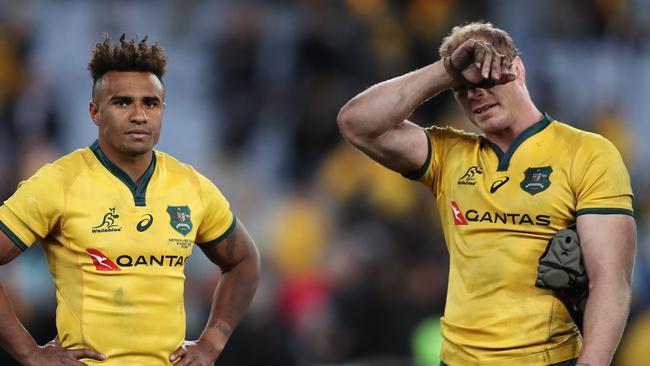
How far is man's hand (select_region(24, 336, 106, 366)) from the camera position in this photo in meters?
4.77

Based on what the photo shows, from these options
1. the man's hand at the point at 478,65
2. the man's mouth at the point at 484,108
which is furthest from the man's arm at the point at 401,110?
the man's mouth at the point at 484,108

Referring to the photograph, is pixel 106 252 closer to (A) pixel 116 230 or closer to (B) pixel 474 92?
(A) pixel 116 230

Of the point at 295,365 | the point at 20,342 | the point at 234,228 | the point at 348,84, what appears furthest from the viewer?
the point at 348,84

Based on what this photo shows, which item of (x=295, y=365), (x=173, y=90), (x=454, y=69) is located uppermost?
(x=454, y=69)

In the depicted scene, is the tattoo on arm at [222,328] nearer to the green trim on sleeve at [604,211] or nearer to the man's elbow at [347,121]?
the man's elbow at [347,121]

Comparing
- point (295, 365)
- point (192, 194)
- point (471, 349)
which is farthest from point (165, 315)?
point (295, 365)

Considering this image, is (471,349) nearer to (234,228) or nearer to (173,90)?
(234,228)

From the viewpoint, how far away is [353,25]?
41.7 ft

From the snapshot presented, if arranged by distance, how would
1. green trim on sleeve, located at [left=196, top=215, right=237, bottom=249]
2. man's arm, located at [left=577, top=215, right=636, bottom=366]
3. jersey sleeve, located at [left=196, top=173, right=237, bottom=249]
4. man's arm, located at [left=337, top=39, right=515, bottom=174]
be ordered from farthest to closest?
green trim on sleeve, located at [left=196, top=215, right=237, bottom=249]
jersey sleeve, located at [left=196, top=173, right=237, bottom=249]
man's arm, located at [left=337, top=39, right=515, bottom=174]
man's arm, located at [left=577, top=215, right=636, bottom=366]

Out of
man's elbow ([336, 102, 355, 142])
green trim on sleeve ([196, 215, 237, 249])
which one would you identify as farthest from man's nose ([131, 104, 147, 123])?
man's elbow ([336, 102, 355, 142])

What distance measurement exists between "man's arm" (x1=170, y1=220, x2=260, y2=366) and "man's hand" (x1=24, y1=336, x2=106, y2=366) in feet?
2.06

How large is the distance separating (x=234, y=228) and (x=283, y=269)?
5.77 metres

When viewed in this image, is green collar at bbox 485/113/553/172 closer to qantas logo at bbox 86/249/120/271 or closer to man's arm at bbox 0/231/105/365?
qantas logo at bbox 86/249/120/271

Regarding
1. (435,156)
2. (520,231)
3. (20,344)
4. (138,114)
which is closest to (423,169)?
(435,156)
